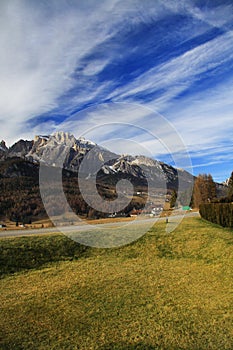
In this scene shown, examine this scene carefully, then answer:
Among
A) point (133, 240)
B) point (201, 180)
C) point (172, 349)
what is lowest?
point (172, 349)

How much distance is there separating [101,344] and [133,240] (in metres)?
11.1

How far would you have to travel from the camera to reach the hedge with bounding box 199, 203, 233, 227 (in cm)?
2266

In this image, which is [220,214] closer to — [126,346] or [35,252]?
[35,252]

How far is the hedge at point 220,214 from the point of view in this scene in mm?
22656

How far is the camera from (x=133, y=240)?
17.6 metres

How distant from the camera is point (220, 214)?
23953 mm

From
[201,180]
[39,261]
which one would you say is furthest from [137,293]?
[201,180]

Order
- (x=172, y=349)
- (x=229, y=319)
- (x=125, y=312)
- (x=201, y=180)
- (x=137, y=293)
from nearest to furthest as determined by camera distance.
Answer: (x=172, y=349), (x=229, y=319), (x=125, y=312), (x=137, y=293), (x=201, y=180)

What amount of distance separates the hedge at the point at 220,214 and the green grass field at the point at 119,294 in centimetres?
579

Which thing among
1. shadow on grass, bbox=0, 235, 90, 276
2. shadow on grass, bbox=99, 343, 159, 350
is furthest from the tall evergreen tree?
shadow on grass, bbox=99, 343, 159, 350

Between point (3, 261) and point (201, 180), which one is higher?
point (201, 180)

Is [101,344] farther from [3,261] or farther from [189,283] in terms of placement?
[3,261]

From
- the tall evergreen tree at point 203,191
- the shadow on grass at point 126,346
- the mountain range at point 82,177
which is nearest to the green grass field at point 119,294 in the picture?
the shadow on grass at point 126,346

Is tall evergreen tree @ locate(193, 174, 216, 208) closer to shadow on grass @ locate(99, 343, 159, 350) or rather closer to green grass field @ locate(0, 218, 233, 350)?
green grass field @ locate(0, 218, 233, 350)
